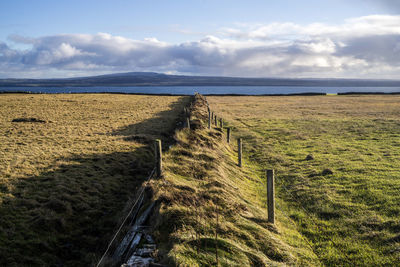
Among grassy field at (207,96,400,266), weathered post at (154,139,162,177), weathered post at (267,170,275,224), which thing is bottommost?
grassy field at (207,96,400,266)

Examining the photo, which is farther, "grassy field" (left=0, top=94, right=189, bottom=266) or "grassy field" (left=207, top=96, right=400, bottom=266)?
"grassy field" (left=207, top=96, right=400, bottom=266)

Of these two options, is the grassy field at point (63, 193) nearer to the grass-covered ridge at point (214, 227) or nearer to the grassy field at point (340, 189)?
the grass-covered ridge at point (214, 227)

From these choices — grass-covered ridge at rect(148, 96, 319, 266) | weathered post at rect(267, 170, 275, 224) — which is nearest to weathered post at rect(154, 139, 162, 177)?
grass-covered ridge at rect(148, 96, 319, 266)

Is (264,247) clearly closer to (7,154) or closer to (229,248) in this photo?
(229,248)

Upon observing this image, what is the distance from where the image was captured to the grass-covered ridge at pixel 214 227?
6832 mm

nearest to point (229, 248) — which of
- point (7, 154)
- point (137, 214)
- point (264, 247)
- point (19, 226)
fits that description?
point (264, 247)

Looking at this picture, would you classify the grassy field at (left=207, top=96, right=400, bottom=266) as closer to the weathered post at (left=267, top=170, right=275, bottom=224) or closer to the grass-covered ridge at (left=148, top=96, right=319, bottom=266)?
the grass-covered ridge at (left=148, top=96, right=319, bottom=266)

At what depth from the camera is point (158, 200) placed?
8.56 meters

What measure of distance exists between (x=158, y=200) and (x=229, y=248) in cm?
246

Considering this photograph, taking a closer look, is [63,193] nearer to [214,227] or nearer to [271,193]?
[214,227]

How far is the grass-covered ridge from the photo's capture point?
6.83 m

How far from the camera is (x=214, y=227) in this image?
26.0ft

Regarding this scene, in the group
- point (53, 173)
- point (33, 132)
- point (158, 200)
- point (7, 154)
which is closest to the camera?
point (158, 200)

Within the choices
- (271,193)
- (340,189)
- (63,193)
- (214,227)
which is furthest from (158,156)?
(340,189)
